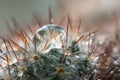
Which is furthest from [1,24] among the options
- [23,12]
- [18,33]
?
[18,33]

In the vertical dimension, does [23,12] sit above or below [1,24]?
above

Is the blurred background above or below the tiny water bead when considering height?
above

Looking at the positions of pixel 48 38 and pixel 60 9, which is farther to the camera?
pixel 60 9

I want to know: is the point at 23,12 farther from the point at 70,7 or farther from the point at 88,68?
the point at 88,68

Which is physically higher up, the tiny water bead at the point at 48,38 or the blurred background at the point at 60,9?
the blurred background at the point at 60,9

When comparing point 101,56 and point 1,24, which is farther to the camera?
point 1,24

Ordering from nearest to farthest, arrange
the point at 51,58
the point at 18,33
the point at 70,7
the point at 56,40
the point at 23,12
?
the point at 51,58, the point at 56,40, the point at 18,33, the point at 70,7, the point at 23,12

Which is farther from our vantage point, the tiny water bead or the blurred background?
the blurred background

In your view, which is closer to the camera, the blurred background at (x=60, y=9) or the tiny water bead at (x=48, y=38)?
the tiny water bead at (x=48, y=38)
